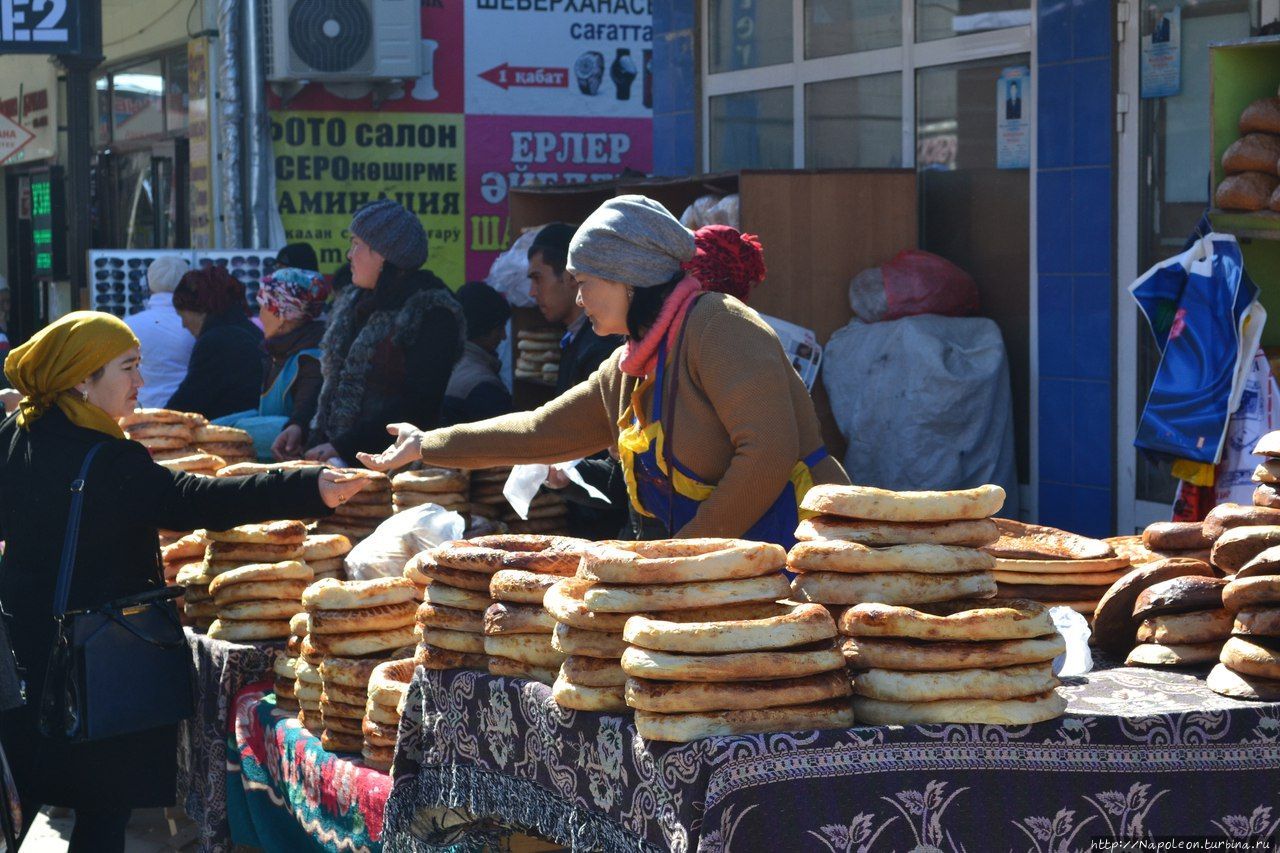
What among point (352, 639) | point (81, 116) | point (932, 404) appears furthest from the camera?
point (81, 116)

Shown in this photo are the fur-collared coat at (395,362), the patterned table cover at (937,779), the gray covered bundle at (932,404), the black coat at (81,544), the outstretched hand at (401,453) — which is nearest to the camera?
the patterned table cover at (937,779)

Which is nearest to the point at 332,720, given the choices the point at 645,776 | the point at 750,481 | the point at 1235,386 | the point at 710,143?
the point at 750,481

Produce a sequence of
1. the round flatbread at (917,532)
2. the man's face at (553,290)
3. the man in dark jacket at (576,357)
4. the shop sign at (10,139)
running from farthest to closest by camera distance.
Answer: the shop sign at (10,139), the man's face at (553,290), the man in dark jacket at (576,357), the round flatbread at (917,532)

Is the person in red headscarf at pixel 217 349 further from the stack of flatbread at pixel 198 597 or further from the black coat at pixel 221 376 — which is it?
Answer: the stack of flatbread at pixel 198 597

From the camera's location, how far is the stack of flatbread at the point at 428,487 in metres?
5.58

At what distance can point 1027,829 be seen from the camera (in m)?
2.78

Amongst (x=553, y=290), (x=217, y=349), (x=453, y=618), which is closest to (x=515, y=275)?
(x=553, y=290)

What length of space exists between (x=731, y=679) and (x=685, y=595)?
0.71 ft

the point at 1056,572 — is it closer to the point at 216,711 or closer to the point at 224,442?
the point at 216,711

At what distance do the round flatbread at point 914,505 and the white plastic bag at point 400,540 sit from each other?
204cm

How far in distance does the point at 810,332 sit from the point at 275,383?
2557 millimetres

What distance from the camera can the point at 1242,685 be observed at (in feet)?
9.83

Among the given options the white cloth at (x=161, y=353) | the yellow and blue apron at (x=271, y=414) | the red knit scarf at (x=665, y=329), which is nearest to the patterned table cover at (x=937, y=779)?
the red knit scarf at (x=665, y=329)

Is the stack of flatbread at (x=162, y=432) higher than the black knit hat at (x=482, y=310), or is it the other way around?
the black knit hat at (x=482, y=310)
